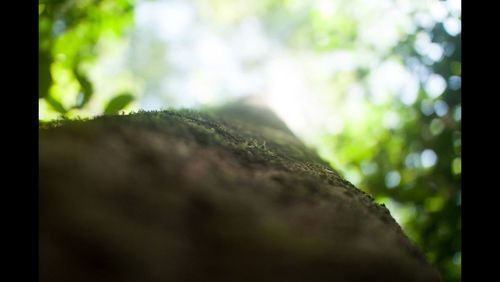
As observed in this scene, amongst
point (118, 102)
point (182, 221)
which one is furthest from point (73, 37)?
point (182, 221)

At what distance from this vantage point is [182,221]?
0.87 m

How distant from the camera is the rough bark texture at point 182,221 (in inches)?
30.6

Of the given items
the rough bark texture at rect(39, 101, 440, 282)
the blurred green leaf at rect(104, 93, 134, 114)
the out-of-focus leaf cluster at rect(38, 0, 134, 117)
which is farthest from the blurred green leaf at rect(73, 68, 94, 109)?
the rough bark texture at rect(39, 101, 440, 282)

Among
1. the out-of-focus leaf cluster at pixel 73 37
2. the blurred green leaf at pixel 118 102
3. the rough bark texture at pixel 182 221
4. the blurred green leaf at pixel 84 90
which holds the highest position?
the out-of-focus leaf cluster at pixel 73 37

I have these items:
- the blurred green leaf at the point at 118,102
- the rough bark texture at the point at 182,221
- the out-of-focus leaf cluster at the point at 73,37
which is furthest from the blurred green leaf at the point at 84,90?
the rough bark texture at the point at 182,221

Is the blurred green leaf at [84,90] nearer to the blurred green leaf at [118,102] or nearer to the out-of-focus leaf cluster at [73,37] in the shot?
the out-of-focus leaf cluster at [73,37]

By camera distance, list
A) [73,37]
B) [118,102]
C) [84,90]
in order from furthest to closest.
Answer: [73,37]
[84,90]
[118,102]

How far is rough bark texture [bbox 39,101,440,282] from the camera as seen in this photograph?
78 cm

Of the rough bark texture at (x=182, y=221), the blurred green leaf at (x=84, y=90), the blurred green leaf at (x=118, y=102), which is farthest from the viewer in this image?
the blurred green leaf at (x=84, y=90)

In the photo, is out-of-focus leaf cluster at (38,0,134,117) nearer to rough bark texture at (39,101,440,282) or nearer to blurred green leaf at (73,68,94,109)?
blurred green leaf at (73,68,94,109)

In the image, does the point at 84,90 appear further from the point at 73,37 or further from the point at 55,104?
the point at 73,37

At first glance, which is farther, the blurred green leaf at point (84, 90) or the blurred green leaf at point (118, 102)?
the blurred green leaf at point (84, 90)

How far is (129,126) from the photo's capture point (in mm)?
1045

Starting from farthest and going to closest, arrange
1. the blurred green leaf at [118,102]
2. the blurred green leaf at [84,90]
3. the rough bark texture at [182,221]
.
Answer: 1. the blurred green leaf at [84,90]
2. the blurred green leaf at [118,102]
3. the rough bark texture at [182,221]
